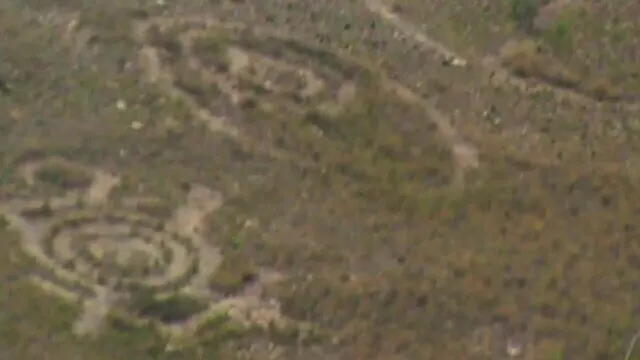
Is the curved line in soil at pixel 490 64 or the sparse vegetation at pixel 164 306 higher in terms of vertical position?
the curved line in soil at pixel 490 64

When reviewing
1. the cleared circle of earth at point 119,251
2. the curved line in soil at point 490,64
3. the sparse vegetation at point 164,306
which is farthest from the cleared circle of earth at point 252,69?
the sparse vegetation at point 164,306

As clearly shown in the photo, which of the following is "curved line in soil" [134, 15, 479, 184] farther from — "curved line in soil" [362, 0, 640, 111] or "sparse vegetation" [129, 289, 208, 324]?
"sparse vegetation" [129, 289, 208, 324]

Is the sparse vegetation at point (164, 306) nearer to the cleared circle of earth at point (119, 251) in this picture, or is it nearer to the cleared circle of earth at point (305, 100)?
the cleared circle of earth at point (119, 251)

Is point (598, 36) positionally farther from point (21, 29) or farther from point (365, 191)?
point (21, 29)

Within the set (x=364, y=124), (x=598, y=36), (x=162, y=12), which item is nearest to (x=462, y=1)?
(x=598, y=36)

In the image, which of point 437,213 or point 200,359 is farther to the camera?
point 437,213

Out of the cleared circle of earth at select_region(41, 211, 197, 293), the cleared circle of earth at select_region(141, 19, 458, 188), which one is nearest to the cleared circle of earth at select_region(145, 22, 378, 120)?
the cleared circle of earth at select_region(141, 19, 458, 188)

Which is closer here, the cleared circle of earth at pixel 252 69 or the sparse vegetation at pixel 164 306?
the sparse vegetation at pixel 164 306

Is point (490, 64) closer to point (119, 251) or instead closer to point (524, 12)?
point (524, 12)
